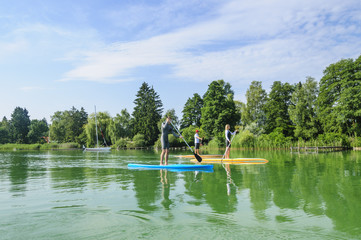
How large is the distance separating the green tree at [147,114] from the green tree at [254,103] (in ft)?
73.2

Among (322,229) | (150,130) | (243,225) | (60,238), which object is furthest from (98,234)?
(150,130)

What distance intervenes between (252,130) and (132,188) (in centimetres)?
4435

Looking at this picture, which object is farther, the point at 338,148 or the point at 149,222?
the point at 338,148

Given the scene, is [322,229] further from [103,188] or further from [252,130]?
[252,130]

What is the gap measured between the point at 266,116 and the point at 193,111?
63.7ft

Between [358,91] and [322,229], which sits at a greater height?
[358,91]

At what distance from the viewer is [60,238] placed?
421 cm

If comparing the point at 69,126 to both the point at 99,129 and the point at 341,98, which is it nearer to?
the point at 99,129

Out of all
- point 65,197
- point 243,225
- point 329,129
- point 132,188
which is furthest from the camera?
point 329,129

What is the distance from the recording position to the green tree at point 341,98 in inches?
1607

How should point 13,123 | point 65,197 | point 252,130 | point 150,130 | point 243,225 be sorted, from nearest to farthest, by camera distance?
point 243,225
point 65,197
point 252,130
point 150,130
point 13,123

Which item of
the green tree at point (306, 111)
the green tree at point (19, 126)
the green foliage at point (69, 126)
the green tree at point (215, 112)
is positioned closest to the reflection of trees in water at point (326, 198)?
the green tree at point (306, 111)

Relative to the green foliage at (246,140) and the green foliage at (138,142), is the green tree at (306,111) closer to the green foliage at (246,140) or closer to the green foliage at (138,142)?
the green foliage at (246,140)

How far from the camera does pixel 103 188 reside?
338 inches
